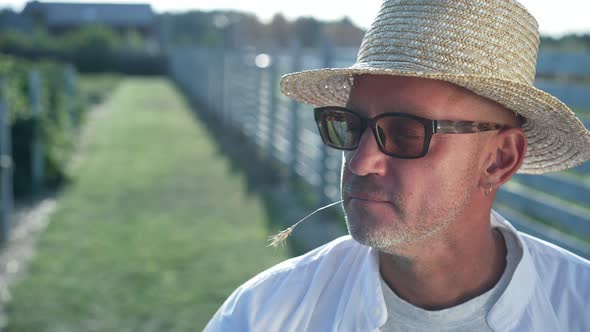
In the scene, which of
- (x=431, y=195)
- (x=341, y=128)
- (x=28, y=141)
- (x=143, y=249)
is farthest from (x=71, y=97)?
(x=431, y=195)

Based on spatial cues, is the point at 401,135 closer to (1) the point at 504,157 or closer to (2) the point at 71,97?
(1) the point at 504,157

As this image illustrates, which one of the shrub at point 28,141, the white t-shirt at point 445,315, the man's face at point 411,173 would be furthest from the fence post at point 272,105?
the white t-shirt at point 445,315

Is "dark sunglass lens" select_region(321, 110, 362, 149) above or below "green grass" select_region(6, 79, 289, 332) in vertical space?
above

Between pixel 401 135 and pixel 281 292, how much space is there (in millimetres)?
597

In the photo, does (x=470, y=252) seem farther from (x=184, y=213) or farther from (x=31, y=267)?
(x=184, y=213)

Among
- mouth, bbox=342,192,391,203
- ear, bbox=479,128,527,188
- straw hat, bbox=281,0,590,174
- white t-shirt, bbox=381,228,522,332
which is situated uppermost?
straw hat, bbox=281,0,590,174

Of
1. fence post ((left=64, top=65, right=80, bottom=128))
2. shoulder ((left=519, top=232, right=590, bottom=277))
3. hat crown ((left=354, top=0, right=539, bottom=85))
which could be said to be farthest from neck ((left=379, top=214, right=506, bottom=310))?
fence post ((left=64, top=65, right=80, bottom=128))

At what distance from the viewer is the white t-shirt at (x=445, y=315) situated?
6.67 feet

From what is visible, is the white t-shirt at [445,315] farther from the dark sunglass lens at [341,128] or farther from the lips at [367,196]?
the dark sunglass lens at [341,128]

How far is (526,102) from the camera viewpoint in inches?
82.5

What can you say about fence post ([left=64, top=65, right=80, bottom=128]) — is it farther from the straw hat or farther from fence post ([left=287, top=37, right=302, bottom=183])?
the straw hat

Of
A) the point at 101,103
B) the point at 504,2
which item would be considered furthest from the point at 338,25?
the point at 101,103

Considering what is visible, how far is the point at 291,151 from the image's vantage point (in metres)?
10.1

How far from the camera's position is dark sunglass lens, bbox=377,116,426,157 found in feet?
6.82
